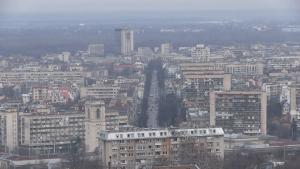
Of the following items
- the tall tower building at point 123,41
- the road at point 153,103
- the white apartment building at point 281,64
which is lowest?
the road at point 153,103

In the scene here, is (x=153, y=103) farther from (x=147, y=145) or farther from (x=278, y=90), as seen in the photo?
(x=147, y=145)

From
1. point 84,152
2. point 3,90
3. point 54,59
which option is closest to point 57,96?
point 3,90

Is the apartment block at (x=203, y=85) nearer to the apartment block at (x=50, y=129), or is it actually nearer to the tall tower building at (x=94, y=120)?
the apartment block at (x=50, y=129)

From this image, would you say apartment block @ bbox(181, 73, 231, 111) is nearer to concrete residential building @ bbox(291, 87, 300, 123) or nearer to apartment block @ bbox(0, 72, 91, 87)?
concrete residential building @ bbox(291, 87, 300, 123)

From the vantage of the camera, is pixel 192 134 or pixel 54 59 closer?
pixel 192 134

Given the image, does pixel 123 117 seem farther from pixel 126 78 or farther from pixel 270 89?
pixel 126 78

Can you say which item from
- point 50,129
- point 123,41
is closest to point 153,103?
point 50,129

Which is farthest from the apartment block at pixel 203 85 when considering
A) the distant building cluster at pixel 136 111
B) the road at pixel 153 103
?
the road at pixel 153 103
